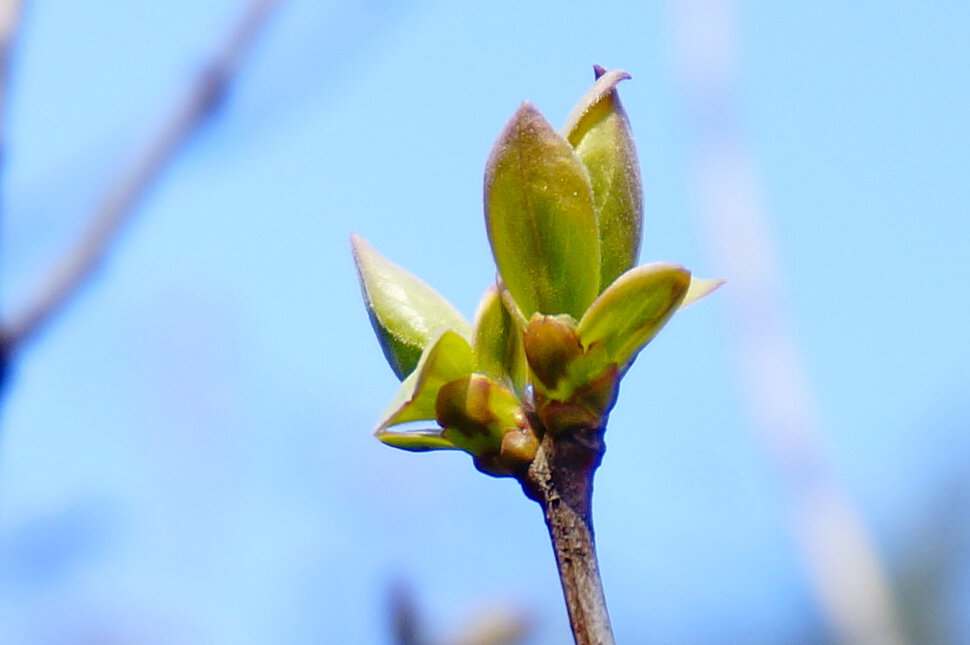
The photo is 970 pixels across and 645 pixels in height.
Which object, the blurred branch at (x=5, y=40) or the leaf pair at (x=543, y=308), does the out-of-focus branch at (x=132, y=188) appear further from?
the leaf pair at (x=543, y=308)

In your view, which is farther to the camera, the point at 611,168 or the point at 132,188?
the point at 132,188

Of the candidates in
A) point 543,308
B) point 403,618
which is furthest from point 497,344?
point 403,618

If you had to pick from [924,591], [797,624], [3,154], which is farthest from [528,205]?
[924,591]

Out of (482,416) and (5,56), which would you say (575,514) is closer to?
(482,416)

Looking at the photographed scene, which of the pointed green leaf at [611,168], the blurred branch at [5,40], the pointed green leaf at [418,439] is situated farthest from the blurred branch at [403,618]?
the blurred branch at [5,40]

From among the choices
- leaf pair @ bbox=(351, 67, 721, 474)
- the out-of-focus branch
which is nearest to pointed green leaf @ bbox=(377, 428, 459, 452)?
leaf pair @ bbox=(351, 67, 721, 474)
